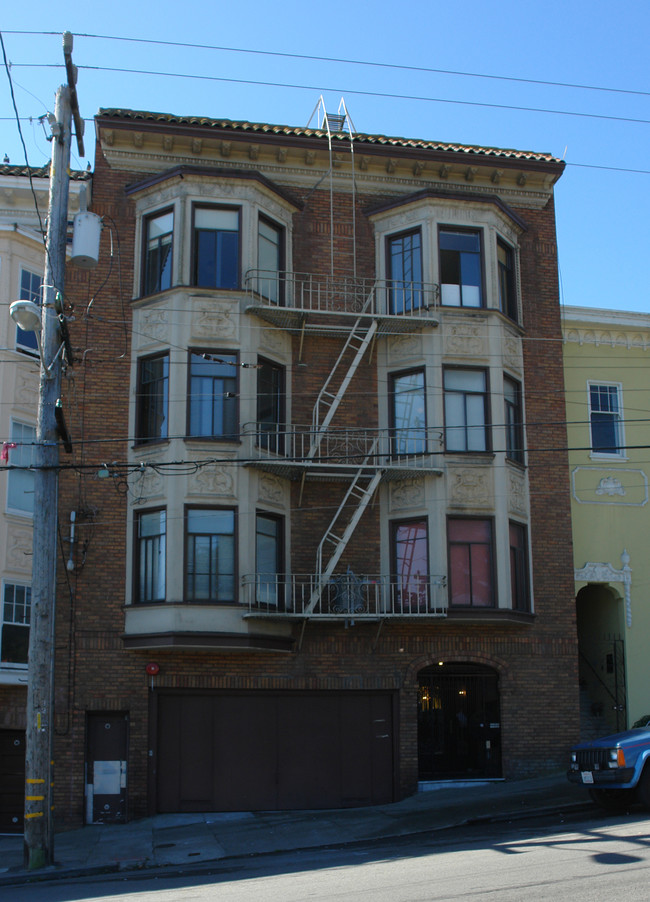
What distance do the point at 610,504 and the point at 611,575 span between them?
1.57 meters

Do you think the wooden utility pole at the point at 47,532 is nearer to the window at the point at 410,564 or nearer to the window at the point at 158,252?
the window at the point at 158,252

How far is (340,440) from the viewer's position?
20625 mm

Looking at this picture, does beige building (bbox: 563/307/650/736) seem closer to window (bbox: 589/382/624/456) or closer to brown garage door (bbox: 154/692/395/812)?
window (bbox: 589/382/624/456)

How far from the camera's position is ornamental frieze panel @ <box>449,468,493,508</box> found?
66.7 feet

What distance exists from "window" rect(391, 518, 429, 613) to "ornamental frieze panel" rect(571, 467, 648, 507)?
4060 mm

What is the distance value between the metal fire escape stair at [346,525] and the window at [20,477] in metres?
5.75

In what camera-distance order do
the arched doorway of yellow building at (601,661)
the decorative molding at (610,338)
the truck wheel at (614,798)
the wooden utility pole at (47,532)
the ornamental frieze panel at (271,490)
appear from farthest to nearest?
1. the decorative molding at (610,338)
2. the arched doorway of yellow building at (601,661)
3. the ornamental frieze panel at (271,490)
4. the truck wheel at (614,798)
5. the wooden utility pole at (47,532)

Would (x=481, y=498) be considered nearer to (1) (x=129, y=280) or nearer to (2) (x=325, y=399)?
(2) (x=325, y=399)

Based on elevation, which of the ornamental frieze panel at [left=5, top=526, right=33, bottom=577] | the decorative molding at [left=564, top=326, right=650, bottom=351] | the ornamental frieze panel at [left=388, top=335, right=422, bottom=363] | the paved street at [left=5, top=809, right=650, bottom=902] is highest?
the decorative molding at [left=564, top=326, right=650, bottom=351]

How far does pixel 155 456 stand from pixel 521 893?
11965mm

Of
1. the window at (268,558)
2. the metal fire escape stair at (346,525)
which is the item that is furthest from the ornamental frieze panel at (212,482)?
the metal fire escape stair at (346,525)

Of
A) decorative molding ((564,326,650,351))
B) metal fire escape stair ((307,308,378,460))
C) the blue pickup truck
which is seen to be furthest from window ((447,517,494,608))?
decorative molding ((564,326,650,351))

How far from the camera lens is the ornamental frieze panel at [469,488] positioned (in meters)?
20.3

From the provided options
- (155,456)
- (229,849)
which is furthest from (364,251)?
(229,849)
